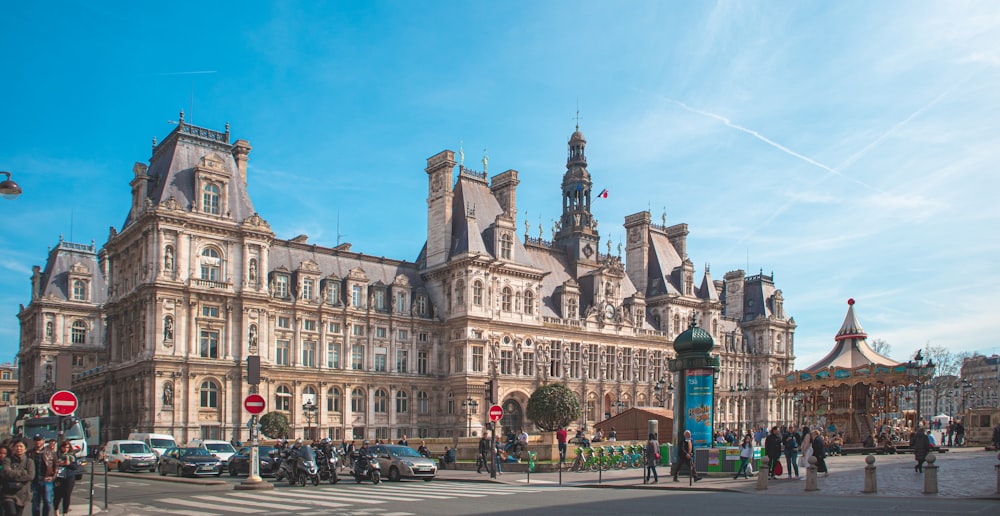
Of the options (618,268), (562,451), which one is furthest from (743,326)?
(562,451)

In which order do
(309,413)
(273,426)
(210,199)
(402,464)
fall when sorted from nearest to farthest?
(402,464)
(273,426)
(210,199)
(309,413)

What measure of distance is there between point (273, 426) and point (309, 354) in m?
9.08

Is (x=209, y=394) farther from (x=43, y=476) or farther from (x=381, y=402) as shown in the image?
(x=43, y=476)

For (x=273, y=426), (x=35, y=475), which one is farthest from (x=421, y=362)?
(x=35, y=475)

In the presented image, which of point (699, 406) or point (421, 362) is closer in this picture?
point (699, 406)

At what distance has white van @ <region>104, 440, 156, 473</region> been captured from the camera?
42281 millimetres

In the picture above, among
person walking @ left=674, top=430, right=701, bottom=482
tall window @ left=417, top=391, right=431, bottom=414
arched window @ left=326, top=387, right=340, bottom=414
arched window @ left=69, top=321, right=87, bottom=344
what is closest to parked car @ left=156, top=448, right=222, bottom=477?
person walking @ left=674, top=430, right=701, bottom=482

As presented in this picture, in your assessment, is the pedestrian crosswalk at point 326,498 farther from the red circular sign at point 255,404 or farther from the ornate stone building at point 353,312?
the ornate stone building at point 353,312

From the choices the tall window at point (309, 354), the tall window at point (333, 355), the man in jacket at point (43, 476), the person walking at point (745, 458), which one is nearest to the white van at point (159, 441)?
the tall window at point (309, 354)

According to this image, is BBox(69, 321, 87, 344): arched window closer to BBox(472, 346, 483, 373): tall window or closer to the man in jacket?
BBox(472, 346, 483, 373): tall window

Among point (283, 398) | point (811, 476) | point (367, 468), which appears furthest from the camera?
point (283, 398)

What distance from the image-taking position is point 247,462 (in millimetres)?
37594

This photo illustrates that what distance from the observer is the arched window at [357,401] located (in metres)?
65.0

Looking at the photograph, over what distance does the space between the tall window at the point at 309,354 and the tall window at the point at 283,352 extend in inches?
48.4
